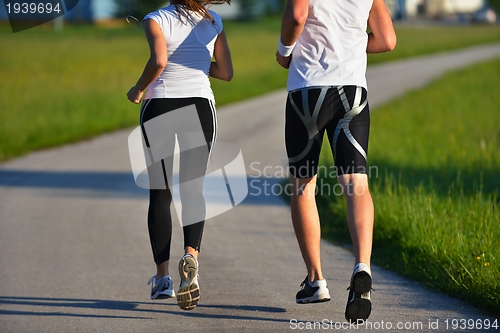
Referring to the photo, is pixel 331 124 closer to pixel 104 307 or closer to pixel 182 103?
pixel 182 103

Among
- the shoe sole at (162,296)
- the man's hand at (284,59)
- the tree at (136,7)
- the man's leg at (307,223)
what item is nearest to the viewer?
the man's hand at (284,59)

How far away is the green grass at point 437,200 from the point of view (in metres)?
4.96

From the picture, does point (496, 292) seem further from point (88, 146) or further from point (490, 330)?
point (88, 146)

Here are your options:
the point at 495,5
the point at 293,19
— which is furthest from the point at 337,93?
the point at 495,5

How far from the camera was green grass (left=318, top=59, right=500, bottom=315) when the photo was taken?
4961 millimetres

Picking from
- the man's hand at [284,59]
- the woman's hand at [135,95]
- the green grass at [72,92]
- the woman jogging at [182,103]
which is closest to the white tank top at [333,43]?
the man's hand at [284,59]

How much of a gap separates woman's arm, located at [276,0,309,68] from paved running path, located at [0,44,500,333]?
1508 millimetres

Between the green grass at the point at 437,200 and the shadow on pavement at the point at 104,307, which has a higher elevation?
the shadow on pavement at the point at 104,307

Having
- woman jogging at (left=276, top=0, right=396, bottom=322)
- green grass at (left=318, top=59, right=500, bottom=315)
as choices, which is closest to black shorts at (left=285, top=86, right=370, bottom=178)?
woman jogging at (left=276, top=0, right=396, bottom=322)

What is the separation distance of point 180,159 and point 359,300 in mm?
1336

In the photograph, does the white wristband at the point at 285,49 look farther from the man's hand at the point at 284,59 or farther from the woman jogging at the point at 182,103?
the woman jogging at the point at 182,103

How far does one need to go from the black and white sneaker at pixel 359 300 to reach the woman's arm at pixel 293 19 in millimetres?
1248

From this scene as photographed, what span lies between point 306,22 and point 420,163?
637 cm

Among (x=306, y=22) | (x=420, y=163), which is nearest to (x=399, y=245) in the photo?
(x=306, y=22)
